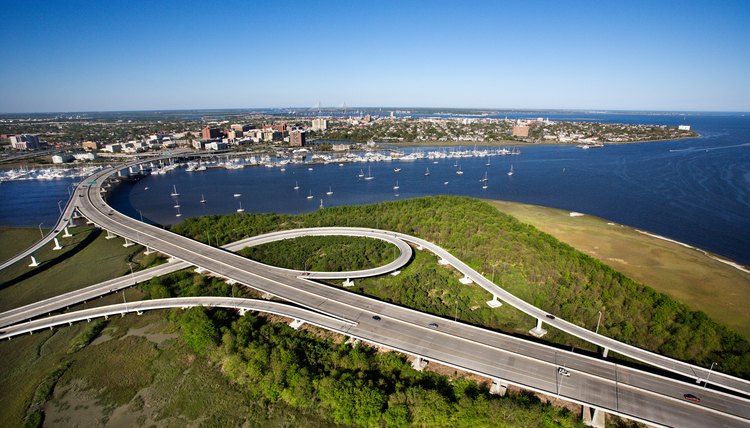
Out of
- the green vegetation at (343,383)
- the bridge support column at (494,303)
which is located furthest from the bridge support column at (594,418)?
the bridge support column at (494,303)

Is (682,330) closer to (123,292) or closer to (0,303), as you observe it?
(123,292)

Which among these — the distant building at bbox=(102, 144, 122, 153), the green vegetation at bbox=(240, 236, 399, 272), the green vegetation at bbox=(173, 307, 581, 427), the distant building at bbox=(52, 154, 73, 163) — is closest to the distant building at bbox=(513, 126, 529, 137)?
the green vegetation at bbox=(240, 236, 399, 272)

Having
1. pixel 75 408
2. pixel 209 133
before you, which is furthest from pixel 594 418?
pixel 209 133

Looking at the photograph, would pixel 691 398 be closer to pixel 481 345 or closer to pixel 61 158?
pixel 481 345

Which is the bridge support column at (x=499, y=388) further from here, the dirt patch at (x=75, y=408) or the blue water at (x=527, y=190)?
the blue water at (x=527, y=190)

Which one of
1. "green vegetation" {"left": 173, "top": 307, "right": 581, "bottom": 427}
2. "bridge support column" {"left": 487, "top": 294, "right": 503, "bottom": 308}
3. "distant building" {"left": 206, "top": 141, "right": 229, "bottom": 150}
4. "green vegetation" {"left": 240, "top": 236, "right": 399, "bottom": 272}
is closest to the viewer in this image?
"green vegetation" {"left": 173, "top": 307, "right": 581, "bottom": 427}

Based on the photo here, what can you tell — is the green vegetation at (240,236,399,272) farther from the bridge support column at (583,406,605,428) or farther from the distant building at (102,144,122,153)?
the distant building at (102,144,122,153)
